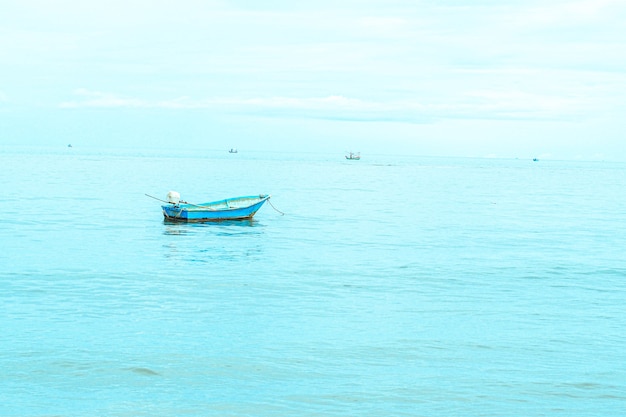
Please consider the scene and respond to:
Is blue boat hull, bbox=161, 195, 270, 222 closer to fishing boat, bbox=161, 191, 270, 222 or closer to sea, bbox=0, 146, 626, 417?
fishing boat, bbox=161, 191, 270, 222

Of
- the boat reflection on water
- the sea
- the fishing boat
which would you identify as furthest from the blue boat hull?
the sea

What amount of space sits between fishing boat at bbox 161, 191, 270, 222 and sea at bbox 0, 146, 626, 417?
453cm

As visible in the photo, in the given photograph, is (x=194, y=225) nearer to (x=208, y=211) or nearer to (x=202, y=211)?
(x=202, y=211)

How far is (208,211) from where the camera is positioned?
44.2m

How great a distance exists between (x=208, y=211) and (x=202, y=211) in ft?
1.21

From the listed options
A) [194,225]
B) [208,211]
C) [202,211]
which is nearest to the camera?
[194,225]

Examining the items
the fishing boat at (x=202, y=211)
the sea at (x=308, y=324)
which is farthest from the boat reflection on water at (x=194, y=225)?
the sea at (x=308, y=324)

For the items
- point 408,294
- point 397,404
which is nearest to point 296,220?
point 408,294

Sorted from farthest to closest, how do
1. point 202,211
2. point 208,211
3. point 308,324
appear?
point 208,211, point 202,211, point 308,324

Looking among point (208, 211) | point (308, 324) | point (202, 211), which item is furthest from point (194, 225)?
point (308, 324)

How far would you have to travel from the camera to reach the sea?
13.7 meters

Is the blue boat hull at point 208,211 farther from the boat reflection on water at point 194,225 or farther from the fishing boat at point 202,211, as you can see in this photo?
the boat reflection on water at point 194,225

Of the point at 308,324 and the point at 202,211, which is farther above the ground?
the point at 202,211

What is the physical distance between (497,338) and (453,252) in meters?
15.1
